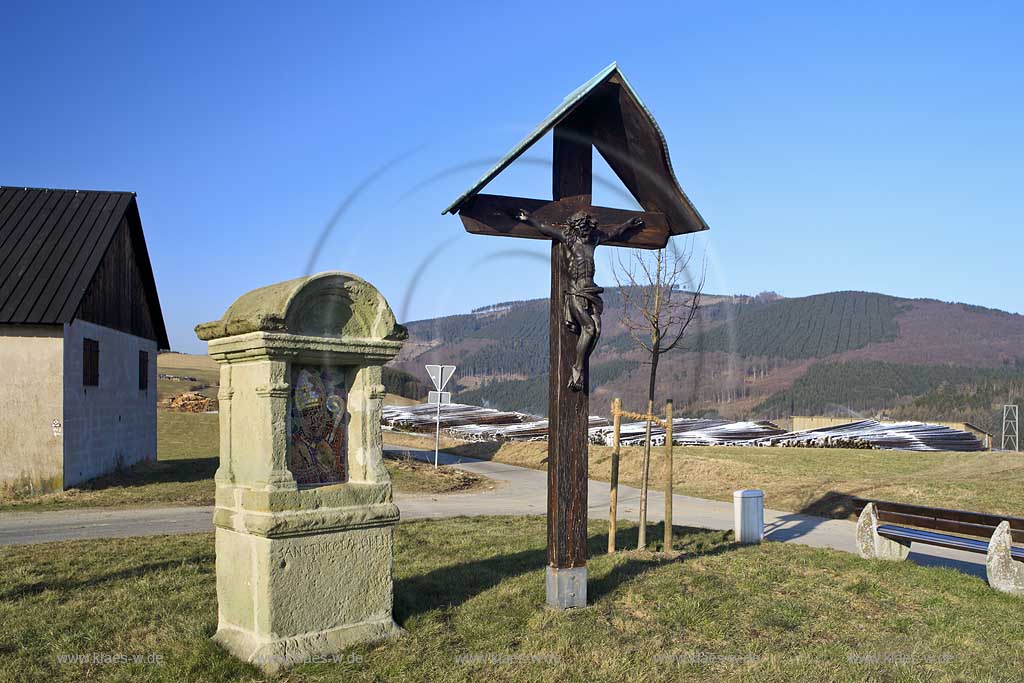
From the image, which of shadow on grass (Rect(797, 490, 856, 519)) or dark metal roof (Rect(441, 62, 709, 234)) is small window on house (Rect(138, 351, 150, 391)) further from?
dark metal roof (Rect(441, 62, 709, 234))

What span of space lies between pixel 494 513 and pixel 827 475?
9510mm

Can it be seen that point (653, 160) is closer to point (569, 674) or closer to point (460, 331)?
point (569, 674)

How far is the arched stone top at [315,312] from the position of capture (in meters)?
5.77

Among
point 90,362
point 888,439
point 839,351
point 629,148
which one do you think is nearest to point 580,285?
point 629,148

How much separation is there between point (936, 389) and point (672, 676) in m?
85.3

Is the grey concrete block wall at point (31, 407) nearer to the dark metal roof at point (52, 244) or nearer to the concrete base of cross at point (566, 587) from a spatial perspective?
the dark metal roof at point (52, 244)

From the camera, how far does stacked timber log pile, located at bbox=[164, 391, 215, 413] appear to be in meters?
47.3

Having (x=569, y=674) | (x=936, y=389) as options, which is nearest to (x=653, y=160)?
(x=569, y=674)

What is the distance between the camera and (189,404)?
1874 inches

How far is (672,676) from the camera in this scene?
5.65 m

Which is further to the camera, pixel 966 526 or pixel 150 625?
pixel 966 526

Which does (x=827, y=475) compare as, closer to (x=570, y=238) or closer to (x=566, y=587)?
(x=566, y=587)

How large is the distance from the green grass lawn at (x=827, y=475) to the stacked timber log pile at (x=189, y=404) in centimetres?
2315

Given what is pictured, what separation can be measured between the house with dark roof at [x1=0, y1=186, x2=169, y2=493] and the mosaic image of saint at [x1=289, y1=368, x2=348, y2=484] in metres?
12.1
